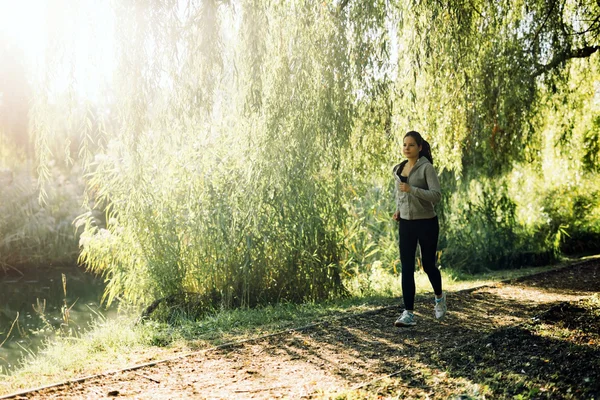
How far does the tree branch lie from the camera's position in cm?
655

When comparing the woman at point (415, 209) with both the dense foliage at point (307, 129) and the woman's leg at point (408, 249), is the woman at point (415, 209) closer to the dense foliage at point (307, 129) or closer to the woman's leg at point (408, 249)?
the woman's leg at point (408, 249)

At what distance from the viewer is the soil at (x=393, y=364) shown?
10.9 ft

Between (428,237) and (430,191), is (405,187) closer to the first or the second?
(430,191)

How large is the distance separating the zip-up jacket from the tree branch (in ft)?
9.74

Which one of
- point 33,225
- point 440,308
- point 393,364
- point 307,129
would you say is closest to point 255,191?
point 307,129

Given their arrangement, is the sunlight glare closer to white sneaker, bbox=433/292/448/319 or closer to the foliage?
white sneaker, bbox=433/292/448/319

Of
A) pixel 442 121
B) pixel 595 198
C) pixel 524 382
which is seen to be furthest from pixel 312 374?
pixel 595 198

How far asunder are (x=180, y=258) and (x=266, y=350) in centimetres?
216

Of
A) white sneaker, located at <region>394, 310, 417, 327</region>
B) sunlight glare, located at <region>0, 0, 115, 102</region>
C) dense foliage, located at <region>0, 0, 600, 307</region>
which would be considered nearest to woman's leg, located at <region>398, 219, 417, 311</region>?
white sneaker, located at <region>394, 310, 417, 327</region>

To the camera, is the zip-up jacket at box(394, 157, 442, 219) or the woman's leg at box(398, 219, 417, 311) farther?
the woman's leg at box(398, 219, 417, 311)

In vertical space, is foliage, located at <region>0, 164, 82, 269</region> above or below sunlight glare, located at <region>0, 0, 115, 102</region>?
below

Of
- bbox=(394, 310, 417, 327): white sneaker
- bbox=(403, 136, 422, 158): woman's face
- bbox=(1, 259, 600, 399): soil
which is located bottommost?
bbox=(1, 259, 600, 399): soil

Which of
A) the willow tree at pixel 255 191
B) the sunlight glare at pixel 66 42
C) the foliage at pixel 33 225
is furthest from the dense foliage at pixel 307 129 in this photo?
the foliage at pixel 33 225

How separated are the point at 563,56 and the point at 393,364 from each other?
15.1 ft
